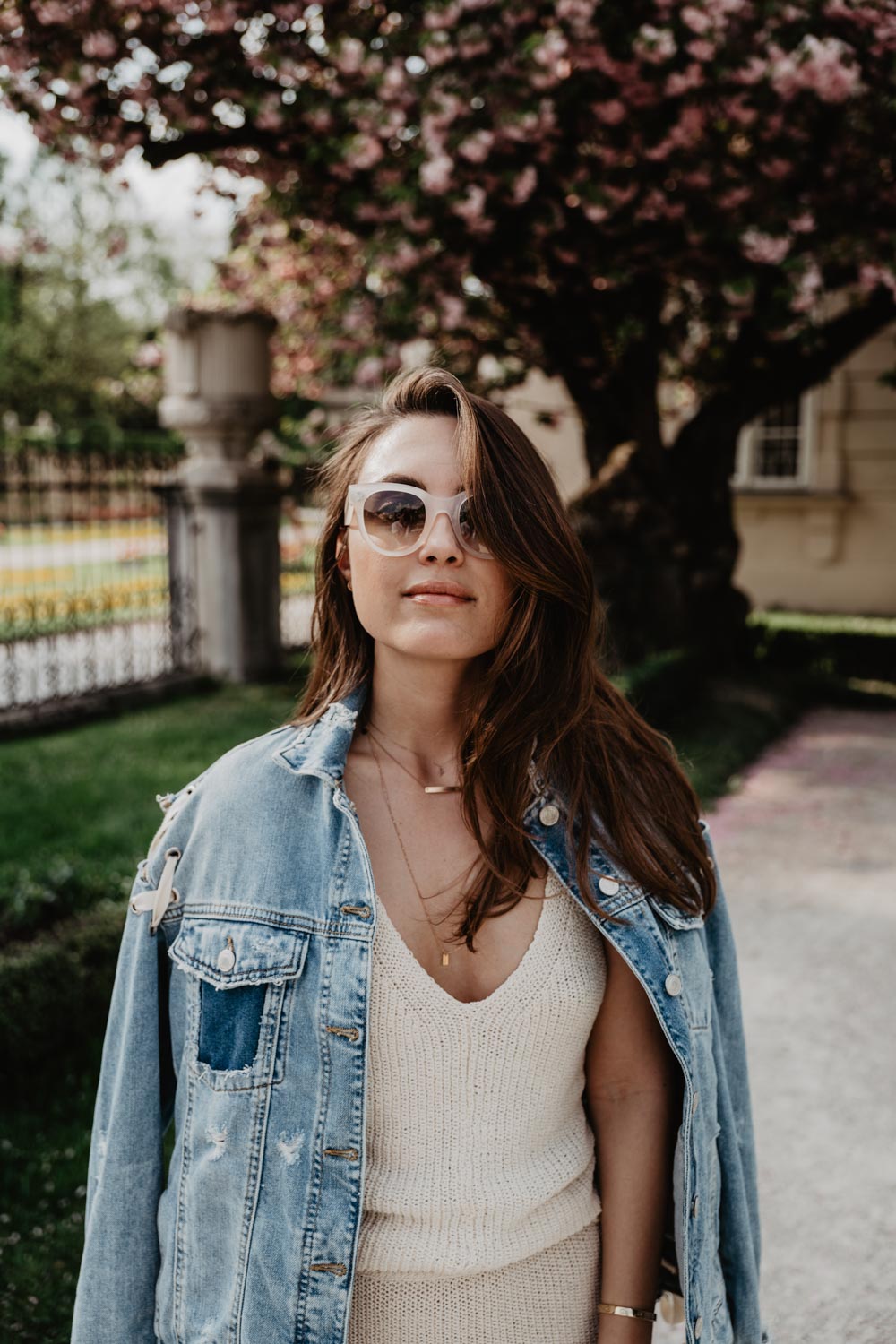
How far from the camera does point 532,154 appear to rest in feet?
24.4

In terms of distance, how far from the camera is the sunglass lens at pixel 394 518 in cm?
170

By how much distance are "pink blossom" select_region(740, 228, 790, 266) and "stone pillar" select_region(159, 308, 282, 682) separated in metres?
4.38

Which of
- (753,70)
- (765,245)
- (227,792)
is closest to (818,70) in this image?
(753,70)

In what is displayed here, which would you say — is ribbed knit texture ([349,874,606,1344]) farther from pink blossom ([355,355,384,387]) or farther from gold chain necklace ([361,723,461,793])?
pink blossom ([355,355,384,387])

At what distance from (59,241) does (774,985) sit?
29.9m

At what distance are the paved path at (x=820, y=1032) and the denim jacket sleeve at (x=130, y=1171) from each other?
176 cm

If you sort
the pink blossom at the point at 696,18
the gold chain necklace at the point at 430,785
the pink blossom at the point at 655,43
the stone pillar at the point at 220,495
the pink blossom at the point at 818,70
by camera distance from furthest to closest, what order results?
the stone pillar at the point at 220,495 < the pink blossom at the point at 818,70 < the pink blossom at the point at 655,43 < the pink blossom at the point at 696,18 < the gold chain necklace at the point at 430,785

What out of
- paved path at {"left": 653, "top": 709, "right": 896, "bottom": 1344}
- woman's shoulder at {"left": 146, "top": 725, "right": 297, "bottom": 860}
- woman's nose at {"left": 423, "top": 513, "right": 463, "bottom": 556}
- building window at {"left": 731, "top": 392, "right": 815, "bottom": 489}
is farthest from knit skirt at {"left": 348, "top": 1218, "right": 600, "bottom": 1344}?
building window at {"left": 731, "top": 392, "right": 815, "bottom": 489}

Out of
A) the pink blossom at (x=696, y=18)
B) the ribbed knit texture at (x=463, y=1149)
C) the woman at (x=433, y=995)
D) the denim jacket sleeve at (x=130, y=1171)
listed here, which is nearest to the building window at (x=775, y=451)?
the pink blossom at (x=696, y=18)

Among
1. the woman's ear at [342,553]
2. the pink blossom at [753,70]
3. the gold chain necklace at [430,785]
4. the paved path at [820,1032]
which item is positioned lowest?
the paved path at [820,1032]

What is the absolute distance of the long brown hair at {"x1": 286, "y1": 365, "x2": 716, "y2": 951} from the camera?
1712 mm

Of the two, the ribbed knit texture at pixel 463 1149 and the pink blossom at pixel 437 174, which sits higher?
the pink blossom at pixel 437 174

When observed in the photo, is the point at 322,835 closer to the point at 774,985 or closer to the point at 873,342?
the point at 774,985

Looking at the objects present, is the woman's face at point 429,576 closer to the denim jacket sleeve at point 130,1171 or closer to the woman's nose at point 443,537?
the woman's nose at point 443,537
